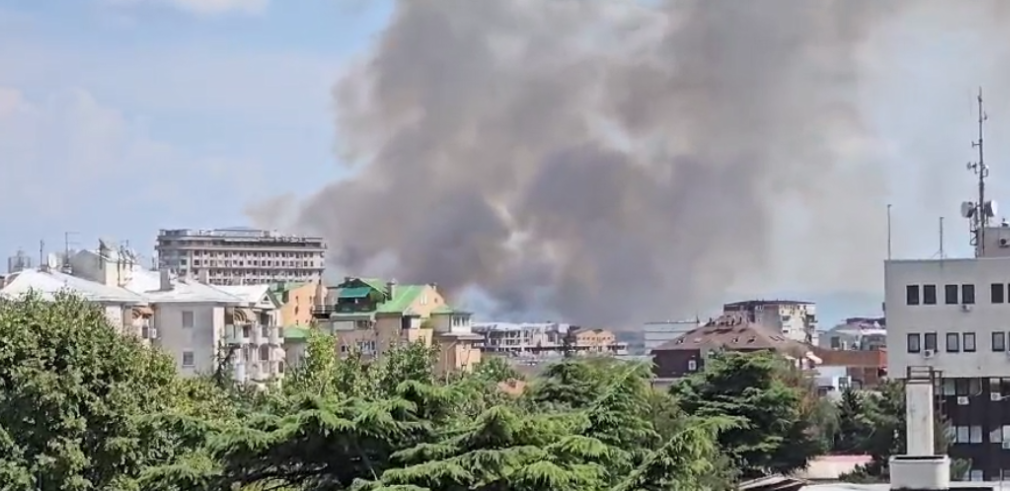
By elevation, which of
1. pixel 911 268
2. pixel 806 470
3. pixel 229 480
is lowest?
pixel 806 470

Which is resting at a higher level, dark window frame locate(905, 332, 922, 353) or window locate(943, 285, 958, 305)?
window locate(943, 285, 958, 305)

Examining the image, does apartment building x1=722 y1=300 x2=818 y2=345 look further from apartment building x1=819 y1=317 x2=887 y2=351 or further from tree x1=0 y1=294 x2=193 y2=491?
tree x1=0 y1=294 x2=193 y2=491

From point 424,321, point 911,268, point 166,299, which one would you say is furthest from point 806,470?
point 424,321

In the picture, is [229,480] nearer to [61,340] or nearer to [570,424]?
[570,424]

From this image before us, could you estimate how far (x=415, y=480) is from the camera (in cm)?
1157

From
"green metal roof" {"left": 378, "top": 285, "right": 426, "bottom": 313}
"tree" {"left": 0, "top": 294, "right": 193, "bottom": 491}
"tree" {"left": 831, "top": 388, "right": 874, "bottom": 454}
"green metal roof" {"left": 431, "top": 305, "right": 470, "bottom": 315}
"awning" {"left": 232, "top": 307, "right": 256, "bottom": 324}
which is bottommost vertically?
"tree" {"left": 831, "top": 388, "right": 874, "bottom": 454}

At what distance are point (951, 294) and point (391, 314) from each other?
31.2 metres

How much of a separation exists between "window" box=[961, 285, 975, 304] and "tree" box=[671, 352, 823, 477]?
431 cm

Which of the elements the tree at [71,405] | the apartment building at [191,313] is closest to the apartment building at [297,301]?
the apartment building at [191,313]

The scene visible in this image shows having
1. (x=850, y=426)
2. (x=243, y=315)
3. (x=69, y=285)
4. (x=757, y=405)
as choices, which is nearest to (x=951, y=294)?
(x=757, y=405)

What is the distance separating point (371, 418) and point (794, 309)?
100204mm

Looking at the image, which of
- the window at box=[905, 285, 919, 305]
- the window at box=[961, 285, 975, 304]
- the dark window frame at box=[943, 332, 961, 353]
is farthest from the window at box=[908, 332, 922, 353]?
the window at box=[961, 285, 975, 304]

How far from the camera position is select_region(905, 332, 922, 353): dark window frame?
3562 cm

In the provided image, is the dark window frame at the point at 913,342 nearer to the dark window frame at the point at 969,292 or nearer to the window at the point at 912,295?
the window at the point at 912,295
